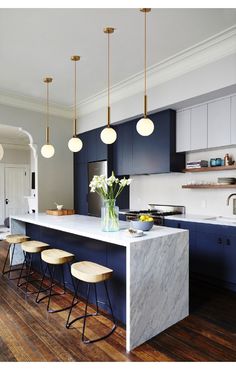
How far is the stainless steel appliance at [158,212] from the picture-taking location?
4152mm

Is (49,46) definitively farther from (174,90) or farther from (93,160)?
(93,160)

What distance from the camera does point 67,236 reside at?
3.46 m

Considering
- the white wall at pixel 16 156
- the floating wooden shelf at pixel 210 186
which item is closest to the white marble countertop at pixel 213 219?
the floating wooden shelf at pixel 210 186

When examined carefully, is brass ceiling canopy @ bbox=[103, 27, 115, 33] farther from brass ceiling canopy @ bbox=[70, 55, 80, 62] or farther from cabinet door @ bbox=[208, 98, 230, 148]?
cabinet door @ bbox=[208, 98, 230, 148]

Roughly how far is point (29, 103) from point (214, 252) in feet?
14.4

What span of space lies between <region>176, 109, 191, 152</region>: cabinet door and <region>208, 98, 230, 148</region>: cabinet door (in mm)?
377

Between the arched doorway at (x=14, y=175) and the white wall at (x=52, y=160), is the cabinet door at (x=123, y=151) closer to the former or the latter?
the white wall at (x=52, y=160)

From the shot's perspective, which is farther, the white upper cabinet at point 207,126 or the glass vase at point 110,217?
the white upper cabinet at point 207,126

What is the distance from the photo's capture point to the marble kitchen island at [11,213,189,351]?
213cm

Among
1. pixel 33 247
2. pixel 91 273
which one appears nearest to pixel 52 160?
pixel 33 247

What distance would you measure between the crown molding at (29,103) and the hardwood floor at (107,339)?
3686 millimetres

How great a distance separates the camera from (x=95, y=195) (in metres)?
5.55

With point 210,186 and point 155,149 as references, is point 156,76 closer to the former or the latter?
point 155,149
